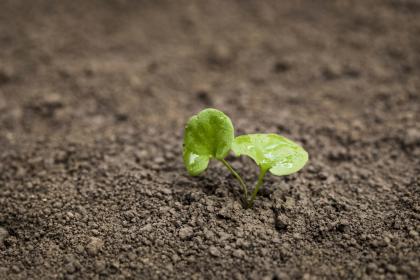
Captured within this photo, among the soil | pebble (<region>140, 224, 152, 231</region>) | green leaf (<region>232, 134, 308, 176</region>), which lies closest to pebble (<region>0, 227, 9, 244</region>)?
the soil

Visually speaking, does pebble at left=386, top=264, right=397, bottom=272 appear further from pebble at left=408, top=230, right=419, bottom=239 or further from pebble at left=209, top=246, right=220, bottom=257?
pebble at left=209, top=246, right=220, bottom=257

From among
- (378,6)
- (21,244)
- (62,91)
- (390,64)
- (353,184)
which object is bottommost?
(21,244)

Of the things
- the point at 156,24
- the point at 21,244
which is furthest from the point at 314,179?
the point at 156,24

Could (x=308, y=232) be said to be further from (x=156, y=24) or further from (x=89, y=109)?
(x=156, y=24)

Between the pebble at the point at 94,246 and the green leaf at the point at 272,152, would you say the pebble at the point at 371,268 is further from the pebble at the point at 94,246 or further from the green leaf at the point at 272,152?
the pebble at the point at 94,246

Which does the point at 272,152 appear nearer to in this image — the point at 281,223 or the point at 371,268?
the point at 281,223

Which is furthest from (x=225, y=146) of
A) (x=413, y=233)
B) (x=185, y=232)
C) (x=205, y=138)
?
(x=413, y=233)
